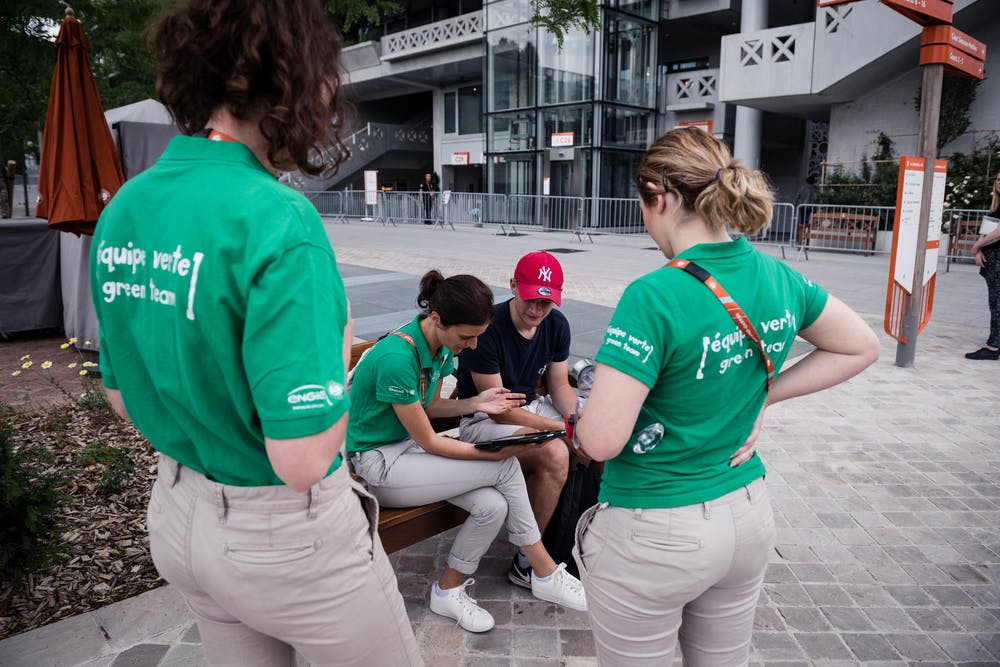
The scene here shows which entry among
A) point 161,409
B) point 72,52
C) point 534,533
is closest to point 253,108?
point 161,409

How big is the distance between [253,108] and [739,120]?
2237 centimetres

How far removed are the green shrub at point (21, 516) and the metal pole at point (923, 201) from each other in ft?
23.4

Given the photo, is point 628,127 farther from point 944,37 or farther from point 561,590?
point 561,590

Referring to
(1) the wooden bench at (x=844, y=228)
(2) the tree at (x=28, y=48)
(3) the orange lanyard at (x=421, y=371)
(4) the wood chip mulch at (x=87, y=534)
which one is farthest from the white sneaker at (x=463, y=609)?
(1) the wooden bench at (x=844, y=228)

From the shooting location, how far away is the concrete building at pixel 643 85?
17.1 m

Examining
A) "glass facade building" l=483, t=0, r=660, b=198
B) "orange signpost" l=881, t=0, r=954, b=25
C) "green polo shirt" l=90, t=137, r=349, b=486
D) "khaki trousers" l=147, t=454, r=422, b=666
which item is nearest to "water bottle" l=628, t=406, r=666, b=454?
"khaki trousers" l=147, t=454, r=422, b=666

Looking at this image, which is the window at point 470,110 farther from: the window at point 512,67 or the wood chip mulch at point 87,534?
the wood chip mulch at point 87,534

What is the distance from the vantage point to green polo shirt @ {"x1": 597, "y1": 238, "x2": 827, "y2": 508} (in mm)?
1468

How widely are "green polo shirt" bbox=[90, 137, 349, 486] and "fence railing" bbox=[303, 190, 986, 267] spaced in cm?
1166

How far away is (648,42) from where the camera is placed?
24.4 m

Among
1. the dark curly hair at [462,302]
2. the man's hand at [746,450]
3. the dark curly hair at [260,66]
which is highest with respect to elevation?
the dark curly hair at [260,66]

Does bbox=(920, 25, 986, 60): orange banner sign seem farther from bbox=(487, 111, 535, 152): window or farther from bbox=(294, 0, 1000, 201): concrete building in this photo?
bbox=(487, 111, 535, 152): window

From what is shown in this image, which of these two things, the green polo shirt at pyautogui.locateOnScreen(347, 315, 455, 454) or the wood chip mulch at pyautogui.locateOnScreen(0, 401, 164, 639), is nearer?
the green polo shirt at pyautogui.locateOnScreen(347, 315, 455, 454)

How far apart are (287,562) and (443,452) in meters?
1.51
